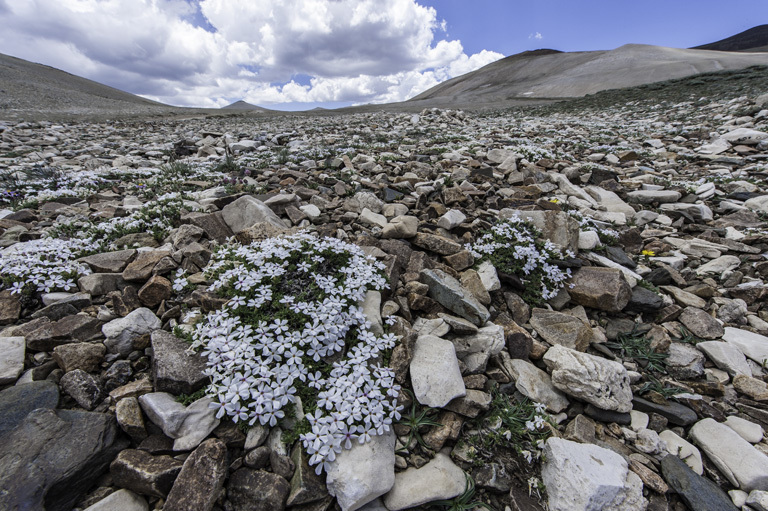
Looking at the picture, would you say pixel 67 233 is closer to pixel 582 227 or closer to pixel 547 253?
pixel 547 253

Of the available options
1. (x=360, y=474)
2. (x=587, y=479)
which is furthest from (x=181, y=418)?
(x=587, y=479)

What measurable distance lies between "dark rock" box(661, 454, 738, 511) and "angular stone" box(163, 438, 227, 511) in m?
3.60

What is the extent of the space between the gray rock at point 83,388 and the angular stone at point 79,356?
81 mm

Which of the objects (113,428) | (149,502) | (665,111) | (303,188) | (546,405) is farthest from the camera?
(665,111)

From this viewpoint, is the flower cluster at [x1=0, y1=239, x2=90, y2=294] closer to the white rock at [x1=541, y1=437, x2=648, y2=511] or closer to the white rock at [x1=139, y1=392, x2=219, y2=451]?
the white rock at [x1=139, y1=392, x2=219, y2=451]

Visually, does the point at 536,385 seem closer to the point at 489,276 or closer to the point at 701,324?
the point at 489,276

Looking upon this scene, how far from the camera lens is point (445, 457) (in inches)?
118

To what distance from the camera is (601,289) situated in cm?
461

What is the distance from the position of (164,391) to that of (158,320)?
940 millimetres

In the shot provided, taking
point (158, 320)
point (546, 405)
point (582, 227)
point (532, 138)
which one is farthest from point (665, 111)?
point (158, 320)

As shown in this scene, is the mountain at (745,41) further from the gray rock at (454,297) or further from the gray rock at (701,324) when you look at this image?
the gray rock at (454,297)

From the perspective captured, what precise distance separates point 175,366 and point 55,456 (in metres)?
0.89

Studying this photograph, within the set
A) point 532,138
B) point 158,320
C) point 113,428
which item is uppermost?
point 532,138

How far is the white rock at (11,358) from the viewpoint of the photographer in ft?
9.42
